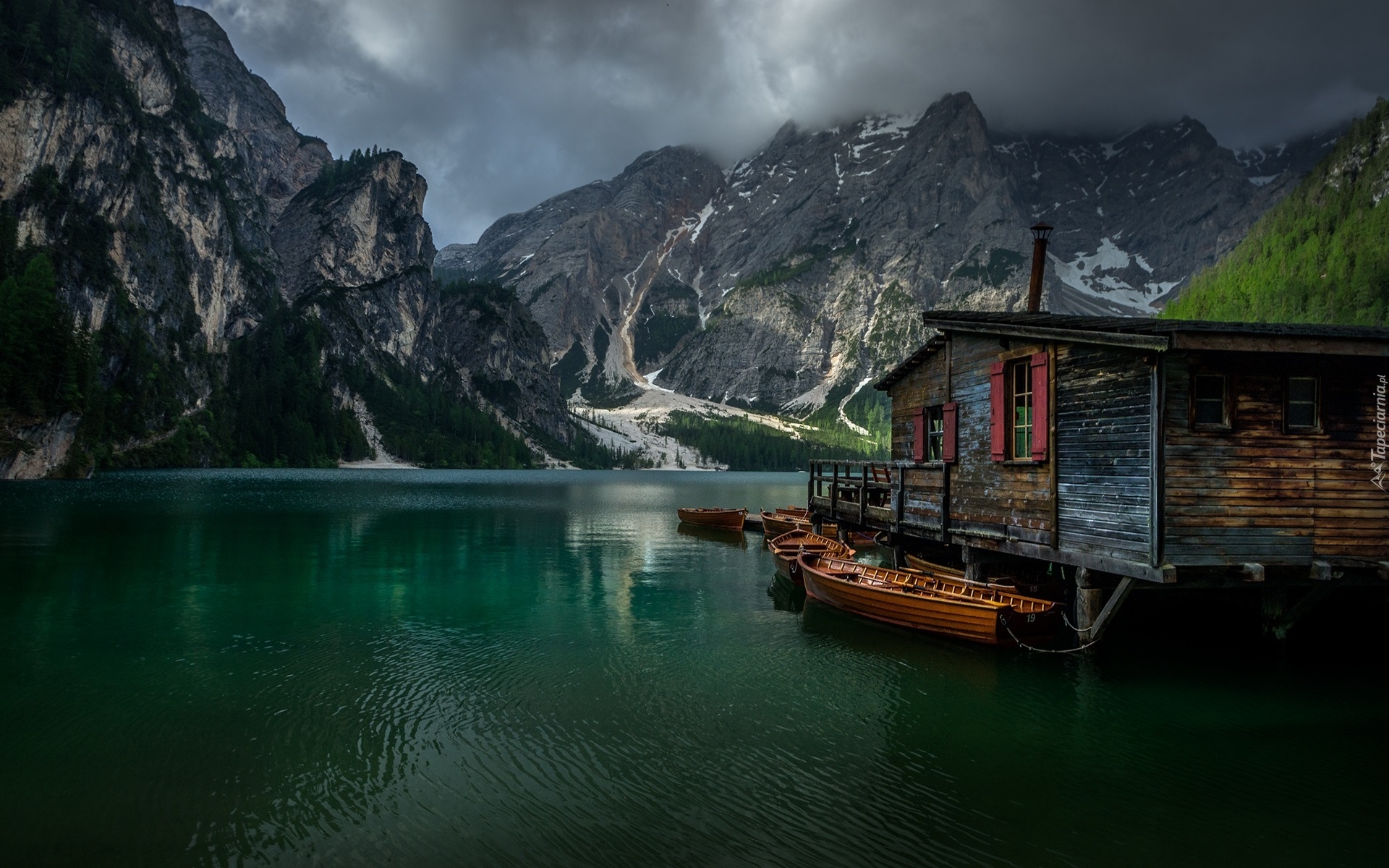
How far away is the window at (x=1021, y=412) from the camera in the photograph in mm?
21766

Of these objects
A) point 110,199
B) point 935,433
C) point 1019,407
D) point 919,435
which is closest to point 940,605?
point 1019,407

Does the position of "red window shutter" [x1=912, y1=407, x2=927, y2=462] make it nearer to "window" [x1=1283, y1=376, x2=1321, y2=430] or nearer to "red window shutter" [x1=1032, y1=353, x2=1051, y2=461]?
"red window shutter" [x1=1032, y1=353, x2=1051, y2=461]

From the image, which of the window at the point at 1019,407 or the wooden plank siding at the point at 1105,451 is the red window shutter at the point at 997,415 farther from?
the wooden plank siding at the point at 1105,451

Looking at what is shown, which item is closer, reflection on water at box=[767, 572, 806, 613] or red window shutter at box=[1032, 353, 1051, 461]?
red window shutter at box=[1032, 353, 1051, 461]

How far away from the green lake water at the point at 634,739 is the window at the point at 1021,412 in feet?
19.8

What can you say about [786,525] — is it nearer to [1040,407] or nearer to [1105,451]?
[1040,407]

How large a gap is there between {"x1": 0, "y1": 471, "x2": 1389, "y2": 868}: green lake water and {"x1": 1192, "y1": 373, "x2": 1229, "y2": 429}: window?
6.79m

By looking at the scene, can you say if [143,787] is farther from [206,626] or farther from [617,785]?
[206,626]

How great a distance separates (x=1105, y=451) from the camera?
18.8 meters

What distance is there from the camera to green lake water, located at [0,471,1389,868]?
1065 cm

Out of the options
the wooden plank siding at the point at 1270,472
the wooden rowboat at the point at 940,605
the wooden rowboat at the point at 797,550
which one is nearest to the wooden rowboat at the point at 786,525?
the wooden rowboat at the point at 797,550

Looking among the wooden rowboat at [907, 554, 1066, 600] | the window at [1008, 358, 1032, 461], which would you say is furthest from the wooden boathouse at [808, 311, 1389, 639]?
the wooden rowboat at [907, 554, 1066, 600]

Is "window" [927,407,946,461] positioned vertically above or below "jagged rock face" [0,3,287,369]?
below

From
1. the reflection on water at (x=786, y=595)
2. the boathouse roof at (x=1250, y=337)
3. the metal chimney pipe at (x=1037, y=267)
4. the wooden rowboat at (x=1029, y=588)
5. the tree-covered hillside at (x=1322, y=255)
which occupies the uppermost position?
the tree-covered hillside at (x=1322, y=255)
